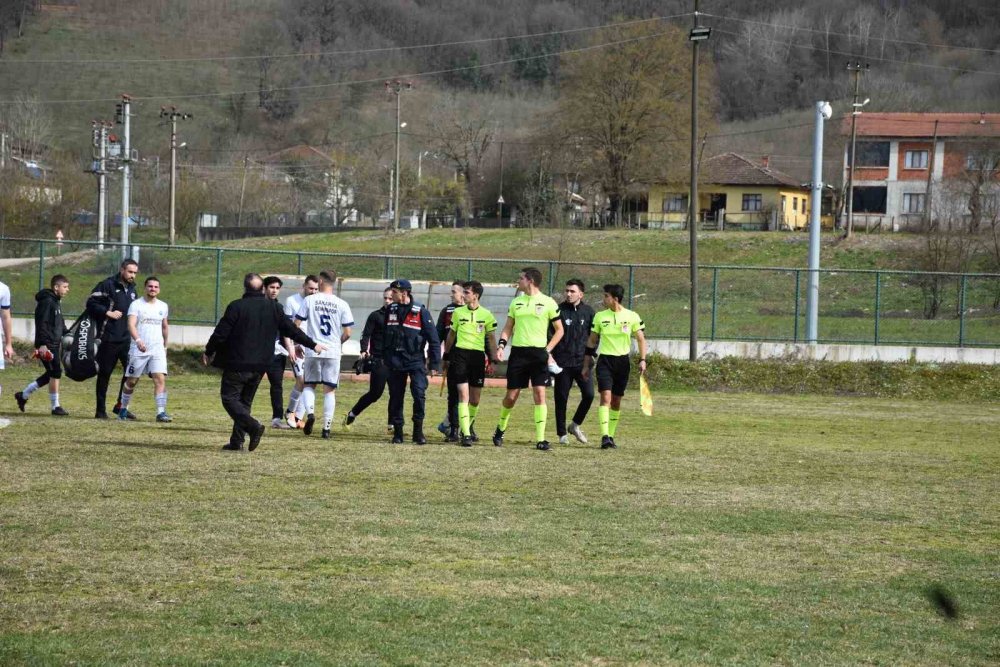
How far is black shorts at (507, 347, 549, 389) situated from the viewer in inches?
596

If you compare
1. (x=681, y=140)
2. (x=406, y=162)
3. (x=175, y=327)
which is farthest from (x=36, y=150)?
(x=175, y=327)

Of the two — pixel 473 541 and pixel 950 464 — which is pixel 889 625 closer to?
pixel 473 541

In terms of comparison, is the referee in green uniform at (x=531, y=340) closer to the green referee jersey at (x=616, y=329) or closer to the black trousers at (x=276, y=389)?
the green referee jersey at (x=616, y=329)

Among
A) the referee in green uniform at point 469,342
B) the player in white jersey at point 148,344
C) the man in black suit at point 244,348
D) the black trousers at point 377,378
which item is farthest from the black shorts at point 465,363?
the player in white jersey at point 148,344

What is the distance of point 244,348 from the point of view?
44.3ft

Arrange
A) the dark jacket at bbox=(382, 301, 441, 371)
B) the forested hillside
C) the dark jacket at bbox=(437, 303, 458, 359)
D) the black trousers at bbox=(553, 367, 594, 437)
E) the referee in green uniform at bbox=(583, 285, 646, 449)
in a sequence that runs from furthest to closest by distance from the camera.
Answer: the forested hillside < the dark jacket at bbox=(437, 303, 458, 359) < the black trousers at bbox=(553, 367, 594, 437) < the referee in green uniform at bbox=(583, 285, 646, 449) < the dark jacket at bbox=(382, 301, 441, 371)

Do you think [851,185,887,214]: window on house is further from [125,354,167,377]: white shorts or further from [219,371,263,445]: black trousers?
[219,371,263,445]: black trousers

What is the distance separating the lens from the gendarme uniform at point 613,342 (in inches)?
618

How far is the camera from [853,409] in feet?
79.6

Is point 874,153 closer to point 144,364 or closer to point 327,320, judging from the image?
point 327,320

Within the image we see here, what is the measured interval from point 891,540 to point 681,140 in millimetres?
80407

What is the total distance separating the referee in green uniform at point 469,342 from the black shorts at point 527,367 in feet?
0.99

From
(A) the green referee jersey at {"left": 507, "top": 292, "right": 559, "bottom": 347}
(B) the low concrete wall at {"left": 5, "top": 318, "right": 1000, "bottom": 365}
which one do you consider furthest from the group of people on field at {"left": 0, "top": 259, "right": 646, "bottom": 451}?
(B) the low concrete wall at {"left": 5, "top": 318, "right": 1000, "bottom": 365}

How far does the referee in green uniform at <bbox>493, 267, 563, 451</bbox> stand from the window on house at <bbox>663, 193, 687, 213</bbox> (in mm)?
77261
